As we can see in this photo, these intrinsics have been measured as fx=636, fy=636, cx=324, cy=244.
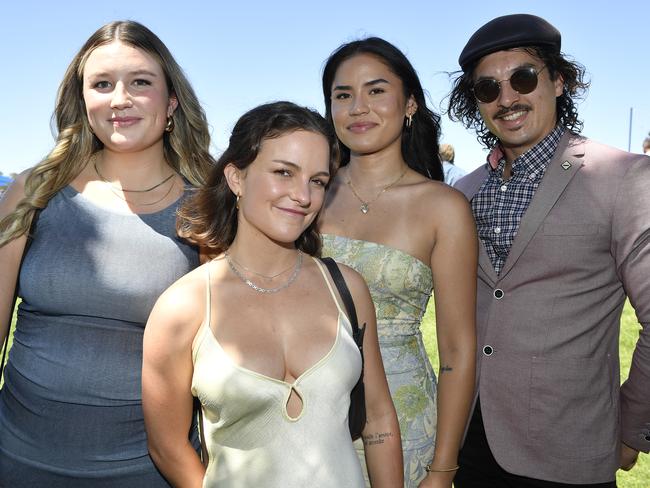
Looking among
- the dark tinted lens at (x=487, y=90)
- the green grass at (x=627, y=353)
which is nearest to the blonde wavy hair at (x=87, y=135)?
the dark tinted lens at (x=487, y=90)

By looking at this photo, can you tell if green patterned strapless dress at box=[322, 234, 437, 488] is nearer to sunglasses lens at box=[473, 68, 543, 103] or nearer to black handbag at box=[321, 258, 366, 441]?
black handbag at box=[321, 258, 366, 441]

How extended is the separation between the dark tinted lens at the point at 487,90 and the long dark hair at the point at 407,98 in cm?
28

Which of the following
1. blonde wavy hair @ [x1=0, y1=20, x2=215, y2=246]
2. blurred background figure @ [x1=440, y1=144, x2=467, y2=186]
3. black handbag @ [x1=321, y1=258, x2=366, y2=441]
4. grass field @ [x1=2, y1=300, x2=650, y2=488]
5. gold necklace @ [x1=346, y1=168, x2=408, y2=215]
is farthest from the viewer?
blurred background figure @ [x1=440, y1=144, x2=467, y2=186]

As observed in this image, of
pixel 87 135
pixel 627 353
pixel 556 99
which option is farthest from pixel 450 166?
pixel 87 135

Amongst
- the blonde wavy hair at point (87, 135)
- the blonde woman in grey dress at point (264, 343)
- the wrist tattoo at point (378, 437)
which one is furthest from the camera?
the blonde wavy hair at point (87, 135)

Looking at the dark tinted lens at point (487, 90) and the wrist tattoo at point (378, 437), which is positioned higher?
the dark tinted lens at point (487, 90)

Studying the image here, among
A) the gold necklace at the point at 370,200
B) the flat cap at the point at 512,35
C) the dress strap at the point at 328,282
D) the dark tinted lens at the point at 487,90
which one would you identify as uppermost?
the flat cap at the point at 512,35

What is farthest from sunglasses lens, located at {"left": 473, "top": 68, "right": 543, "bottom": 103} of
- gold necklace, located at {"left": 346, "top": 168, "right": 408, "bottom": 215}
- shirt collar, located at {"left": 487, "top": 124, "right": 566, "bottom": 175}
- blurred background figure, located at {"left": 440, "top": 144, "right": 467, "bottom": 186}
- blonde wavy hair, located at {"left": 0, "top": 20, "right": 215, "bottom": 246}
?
blurred background figure, located at {"left": 440, "top": 144, "right": 467, "bottom": 186}

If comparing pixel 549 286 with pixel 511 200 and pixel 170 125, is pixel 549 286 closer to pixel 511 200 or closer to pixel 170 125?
pixel 511 200

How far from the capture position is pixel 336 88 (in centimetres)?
299

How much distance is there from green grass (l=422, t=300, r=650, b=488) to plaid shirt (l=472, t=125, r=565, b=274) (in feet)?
9.05

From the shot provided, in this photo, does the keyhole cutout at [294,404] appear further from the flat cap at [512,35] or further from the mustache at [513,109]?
the flat cap at [512,35]

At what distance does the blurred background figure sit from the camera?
8.87 m

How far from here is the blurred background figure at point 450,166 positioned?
887 cm
